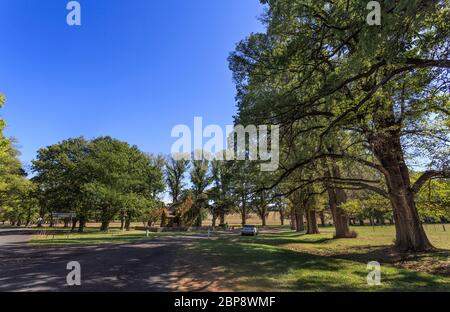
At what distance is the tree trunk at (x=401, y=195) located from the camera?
58.7ft

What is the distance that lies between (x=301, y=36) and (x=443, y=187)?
15175 millimetres

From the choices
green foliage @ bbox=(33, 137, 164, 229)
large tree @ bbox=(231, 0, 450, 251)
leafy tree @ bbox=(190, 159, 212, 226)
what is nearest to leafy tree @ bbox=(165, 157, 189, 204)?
leafy tree @ bbox=(190, 159, 212, 226)

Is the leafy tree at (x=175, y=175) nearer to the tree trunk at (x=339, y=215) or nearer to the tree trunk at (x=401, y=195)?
the tree trunk at (x=339, y=215)

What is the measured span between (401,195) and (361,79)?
7.23 m

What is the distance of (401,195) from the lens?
1797cm

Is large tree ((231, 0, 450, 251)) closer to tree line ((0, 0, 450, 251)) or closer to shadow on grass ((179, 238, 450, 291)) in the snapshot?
tree line ((0, 0, 450, 251))

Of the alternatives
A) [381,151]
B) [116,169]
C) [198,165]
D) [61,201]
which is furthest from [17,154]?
[381,151]

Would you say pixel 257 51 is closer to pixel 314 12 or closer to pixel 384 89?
pixel 314 12

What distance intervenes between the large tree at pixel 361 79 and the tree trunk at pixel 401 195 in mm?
52

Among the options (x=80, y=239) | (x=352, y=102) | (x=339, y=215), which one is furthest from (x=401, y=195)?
(x=80, y=239)

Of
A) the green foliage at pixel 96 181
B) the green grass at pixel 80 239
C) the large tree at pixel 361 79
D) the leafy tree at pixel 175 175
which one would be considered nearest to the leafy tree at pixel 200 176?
the leafy tree at pixel 175 175

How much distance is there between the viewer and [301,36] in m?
11.9

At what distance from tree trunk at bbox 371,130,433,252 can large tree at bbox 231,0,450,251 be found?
Result: 0.05 m

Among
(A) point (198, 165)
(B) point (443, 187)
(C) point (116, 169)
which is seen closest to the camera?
(B) point (443, 187)
